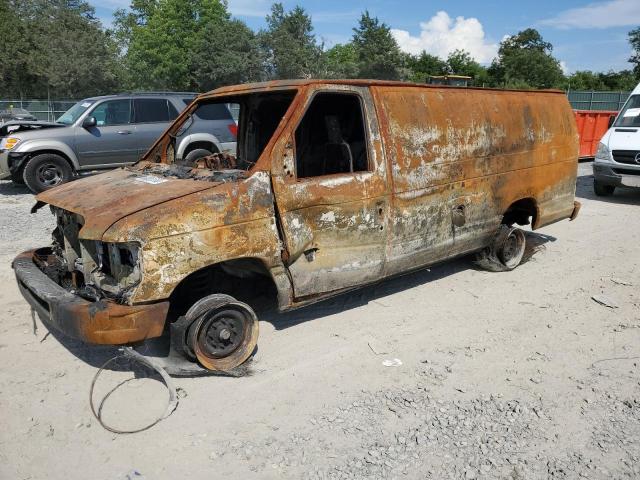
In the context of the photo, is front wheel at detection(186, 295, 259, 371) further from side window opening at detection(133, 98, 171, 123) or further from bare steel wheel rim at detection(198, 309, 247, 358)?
side window opening at detection(133, 98, 171, 123)

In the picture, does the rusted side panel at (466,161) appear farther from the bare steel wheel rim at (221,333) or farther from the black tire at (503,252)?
the bare steel wheel rim at (221,333)

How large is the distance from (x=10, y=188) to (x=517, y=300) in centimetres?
1069

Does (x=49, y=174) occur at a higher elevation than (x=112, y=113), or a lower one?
lower

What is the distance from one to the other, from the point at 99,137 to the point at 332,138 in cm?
742

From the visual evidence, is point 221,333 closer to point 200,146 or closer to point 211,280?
point 211,280

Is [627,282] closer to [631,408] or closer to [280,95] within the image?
[631,408]

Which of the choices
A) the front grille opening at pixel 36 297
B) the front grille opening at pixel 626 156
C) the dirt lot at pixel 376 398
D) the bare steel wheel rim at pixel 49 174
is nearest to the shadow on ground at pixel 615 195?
the front grille opening at pixel 626 156

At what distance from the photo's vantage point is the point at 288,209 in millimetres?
3750

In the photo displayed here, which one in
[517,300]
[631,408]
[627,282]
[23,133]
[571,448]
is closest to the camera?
[571,448]

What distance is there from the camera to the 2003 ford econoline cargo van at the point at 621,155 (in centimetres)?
952

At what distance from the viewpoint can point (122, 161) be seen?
34.8 feet

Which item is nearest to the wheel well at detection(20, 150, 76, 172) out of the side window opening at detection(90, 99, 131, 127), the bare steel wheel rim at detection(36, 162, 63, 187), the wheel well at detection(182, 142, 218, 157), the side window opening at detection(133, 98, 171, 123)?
the bare steel wheel rim at detection(36, 162, 63, 187)

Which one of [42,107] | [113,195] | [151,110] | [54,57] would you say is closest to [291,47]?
[54,57]

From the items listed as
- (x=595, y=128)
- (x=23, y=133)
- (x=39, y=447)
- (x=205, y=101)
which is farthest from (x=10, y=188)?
(x=595, y=128)
